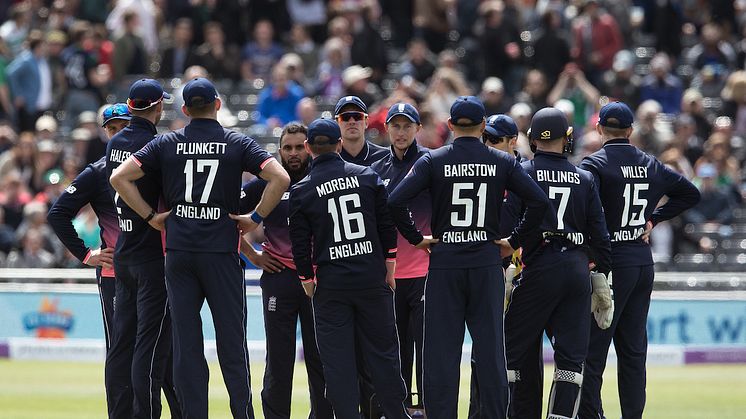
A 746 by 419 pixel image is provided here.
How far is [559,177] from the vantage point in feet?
36.0

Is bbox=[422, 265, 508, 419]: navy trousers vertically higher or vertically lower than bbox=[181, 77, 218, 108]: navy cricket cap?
lower

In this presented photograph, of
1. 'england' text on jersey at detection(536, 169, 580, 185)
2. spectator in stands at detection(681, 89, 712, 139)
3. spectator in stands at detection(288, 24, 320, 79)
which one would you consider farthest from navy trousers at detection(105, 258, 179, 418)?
spectator in stands at detection(288, 24, 320, 79)

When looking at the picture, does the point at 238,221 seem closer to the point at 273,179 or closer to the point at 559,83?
the point at 273,179

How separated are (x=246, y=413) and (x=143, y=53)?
47.8 ft

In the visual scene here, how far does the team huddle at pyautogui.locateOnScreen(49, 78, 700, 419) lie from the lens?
1055cm

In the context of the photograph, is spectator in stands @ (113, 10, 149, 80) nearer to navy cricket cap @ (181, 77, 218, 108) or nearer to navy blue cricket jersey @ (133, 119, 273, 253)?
navy cricket cap @ (181, 77, 218, 108)

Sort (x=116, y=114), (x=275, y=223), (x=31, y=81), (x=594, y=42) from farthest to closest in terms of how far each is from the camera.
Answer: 1. (x=31, y=81)
2. (x=594, y=42)
3. (x=275, y=223)
4. (x=116, y=114)

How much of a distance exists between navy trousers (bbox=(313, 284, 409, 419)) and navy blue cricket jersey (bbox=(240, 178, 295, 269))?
0.98m

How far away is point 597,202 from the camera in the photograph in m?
11.0

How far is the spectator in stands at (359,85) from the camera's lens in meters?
20.8

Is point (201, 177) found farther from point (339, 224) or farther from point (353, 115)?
point (353, 115)

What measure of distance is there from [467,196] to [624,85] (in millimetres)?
12471

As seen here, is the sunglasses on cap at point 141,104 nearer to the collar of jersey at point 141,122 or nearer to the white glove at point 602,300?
the collar of jersey at point 141,122

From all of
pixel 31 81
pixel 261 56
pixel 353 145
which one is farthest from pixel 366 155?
pixel 31 81
